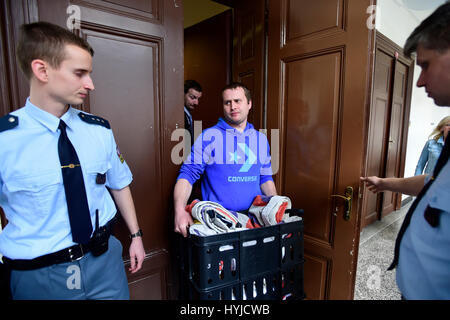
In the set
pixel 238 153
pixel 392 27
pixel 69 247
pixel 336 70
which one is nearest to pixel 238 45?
pixel 336 70

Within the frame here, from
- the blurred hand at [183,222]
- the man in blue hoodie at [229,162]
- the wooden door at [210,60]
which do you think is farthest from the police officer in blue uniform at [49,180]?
the wooden door at [210,60]

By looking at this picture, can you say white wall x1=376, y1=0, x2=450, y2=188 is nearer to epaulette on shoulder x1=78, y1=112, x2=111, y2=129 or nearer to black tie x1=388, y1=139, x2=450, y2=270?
black tie x1=388, y1=139, x2=450, y2=270

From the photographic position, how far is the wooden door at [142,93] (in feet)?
4.02

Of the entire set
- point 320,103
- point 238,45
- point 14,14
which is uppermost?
point 238,45

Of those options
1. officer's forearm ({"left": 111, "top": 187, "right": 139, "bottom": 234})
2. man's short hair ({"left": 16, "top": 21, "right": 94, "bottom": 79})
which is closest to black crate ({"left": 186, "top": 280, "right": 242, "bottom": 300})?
officer's forearm ({"left": 111, "top": 187, "right": 139, "bottom": 234})

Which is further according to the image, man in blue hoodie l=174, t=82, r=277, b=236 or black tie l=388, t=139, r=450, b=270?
man in blue hoodie l=174, t=82, r=277, b=236

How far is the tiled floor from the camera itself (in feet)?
6.98

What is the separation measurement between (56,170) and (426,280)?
4.02 feet

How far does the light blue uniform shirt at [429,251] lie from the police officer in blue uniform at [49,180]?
1082 mm

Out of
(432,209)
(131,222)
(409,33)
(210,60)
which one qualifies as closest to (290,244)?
(432,209)

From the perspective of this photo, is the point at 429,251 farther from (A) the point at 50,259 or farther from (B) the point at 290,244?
(A) the point at 50,259

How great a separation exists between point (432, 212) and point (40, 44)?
4.31 feet
